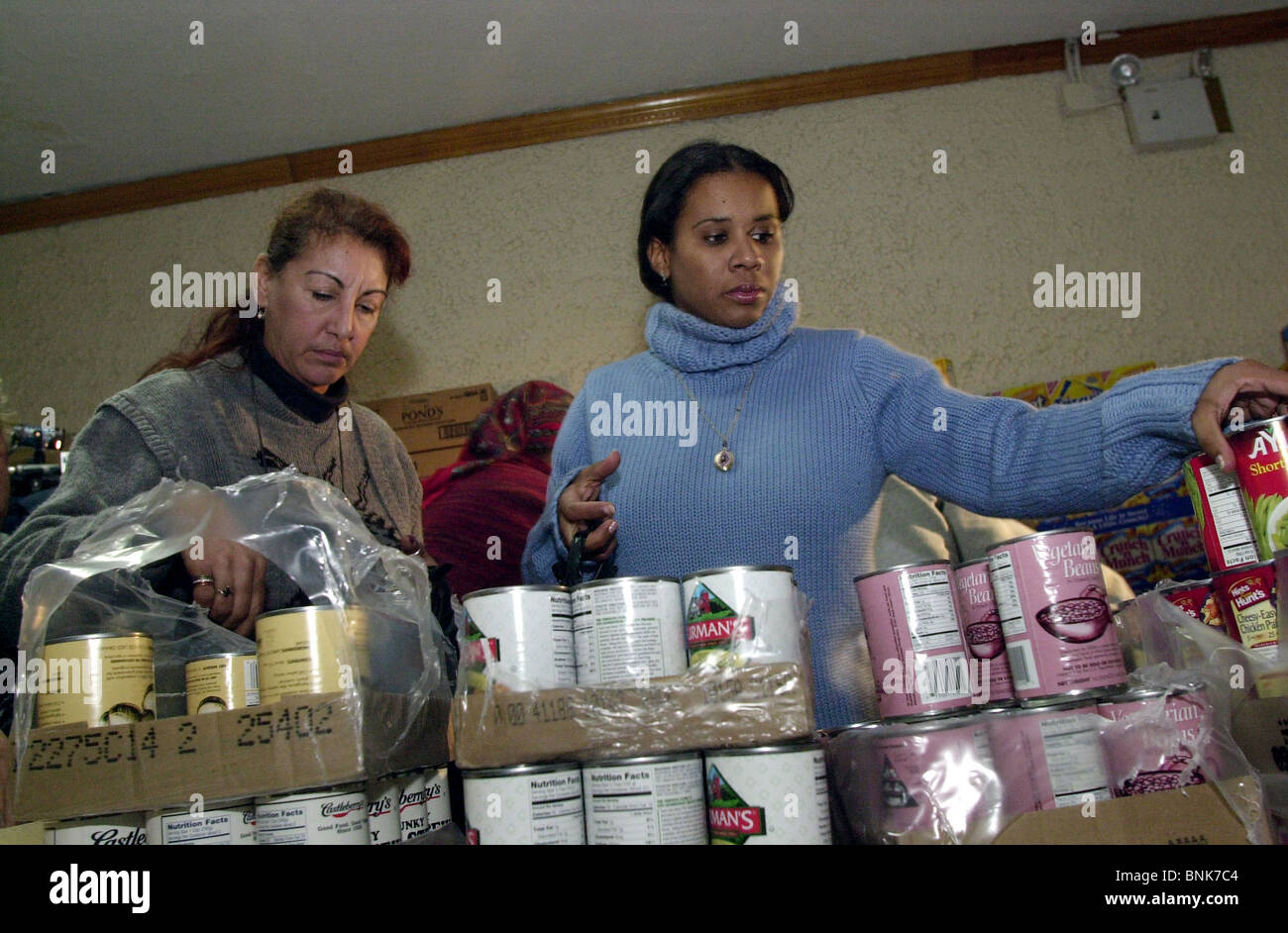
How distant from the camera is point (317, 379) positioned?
1.66 metres

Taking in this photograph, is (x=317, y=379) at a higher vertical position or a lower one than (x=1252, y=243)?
lower

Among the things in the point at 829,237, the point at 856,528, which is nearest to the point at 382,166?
the point at 829,237

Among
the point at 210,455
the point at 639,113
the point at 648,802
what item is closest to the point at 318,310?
the point at 210,455

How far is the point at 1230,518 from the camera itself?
3.30 feet

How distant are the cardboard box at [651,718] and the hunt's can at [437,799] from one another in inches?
7.4

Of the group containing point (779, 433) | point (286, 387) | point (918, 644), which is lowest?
point (918, 644)

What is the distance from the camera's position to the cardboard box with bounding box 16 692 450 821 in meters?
0.79

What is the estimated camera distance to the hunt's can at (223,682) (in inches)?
34.9

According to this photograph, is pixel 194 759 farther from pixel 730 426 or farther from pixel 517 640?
pixel 730 426

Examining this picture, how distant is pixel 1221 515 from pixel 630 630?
66 cm

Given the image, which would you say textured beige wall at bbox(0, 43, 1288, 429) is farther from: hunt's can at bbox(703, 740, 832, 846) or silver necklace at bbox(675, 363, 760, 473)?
hunt's can at bbox(703, 740, 832, 846)

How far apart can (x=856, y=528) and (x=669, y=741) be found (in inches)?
27.4
